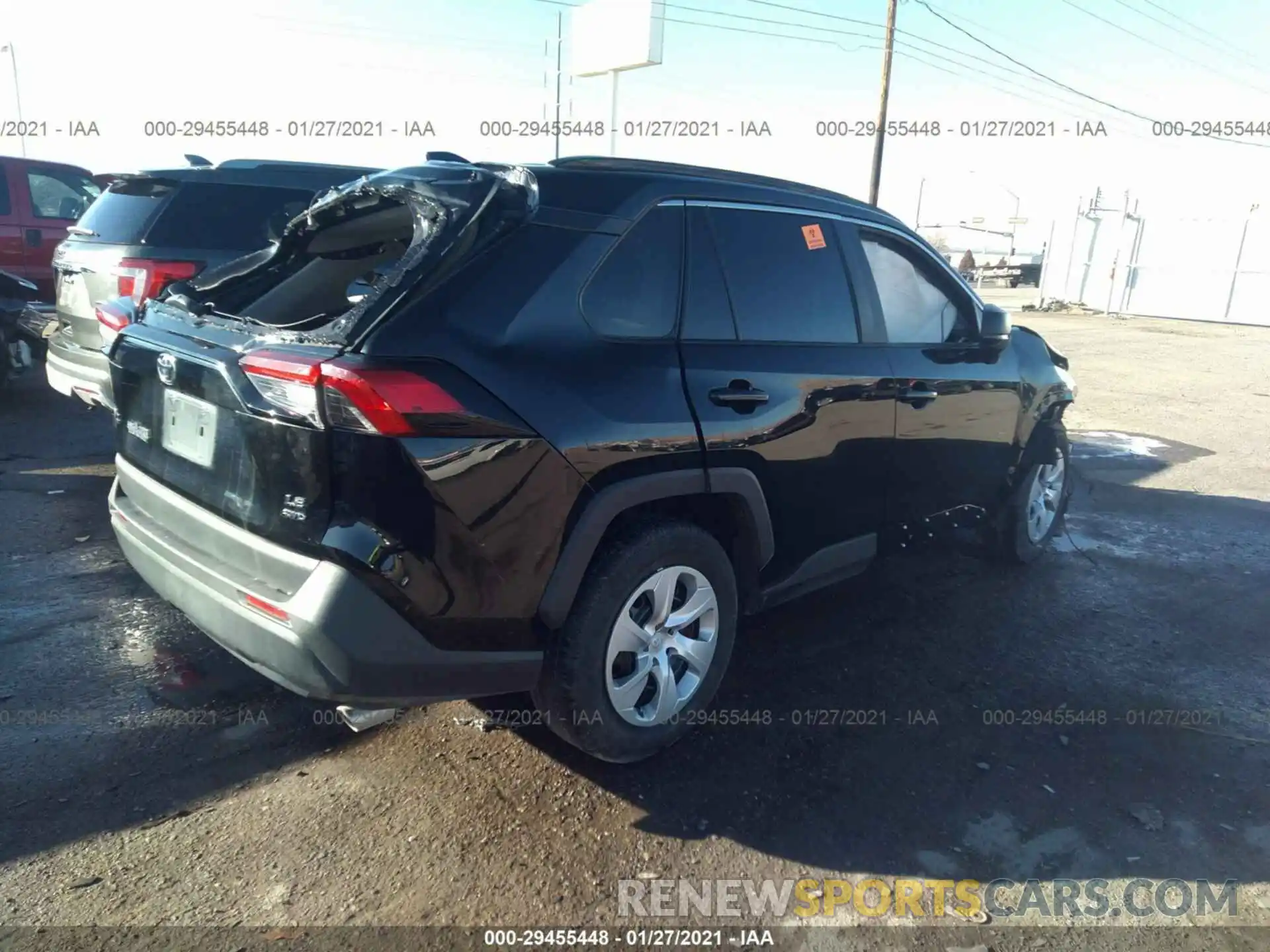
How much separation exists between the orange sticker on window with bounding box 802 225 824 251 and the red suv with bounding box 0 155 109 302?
8.98m

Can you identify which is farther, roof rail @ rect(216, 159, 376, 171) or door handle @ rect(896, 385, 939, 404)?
roof rail @ rect(216, 159, 376, 171)

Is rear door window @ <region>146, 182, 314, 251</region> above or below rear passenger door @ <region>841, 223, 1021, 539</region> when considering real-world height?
above

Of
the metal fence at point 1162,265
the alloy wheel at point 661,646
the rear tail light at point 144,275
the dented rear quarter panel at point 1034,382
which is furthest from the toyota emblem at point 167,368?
the metal fence at point 1162,265

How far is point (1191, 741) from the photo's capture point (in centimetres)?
348

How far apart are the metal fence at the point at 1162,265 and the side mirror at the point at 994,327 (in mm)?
26537

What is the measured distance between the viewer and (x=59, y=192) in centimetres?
1030

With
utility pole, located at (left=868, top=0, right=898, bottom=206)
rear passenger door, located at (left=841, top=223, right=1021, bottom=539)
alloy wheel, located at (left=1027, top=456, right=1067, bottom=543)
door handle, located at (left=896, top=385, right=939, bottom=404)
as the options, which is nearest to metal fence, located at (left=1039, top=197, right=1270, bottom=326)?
utility pole, located at (left=868, top=0, right=898, bottom=206)

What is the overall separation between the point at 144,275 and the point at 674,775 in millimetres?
4940

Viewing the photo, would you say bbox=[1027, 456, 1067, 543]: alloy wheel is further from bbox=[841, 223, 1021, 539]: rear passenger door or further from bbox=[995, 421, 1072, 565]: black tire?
bbox=[841, 223, 1021, 539]: rear passenger door

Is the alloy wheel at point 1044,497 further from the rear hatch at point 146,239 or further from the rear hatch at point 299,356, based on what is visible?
the rear hatch at point 146,239

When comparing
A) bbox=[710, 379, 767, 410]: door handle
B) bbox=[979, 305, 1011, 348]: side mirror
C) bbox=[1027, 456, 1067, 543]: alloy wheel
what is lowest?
bbox=[1027, 456, 1067, 543]: alloy wheel

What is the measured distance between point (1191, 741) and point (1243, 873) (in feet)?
2.66

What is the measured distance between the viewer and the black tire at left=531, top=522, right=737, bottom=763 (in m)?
2.78
